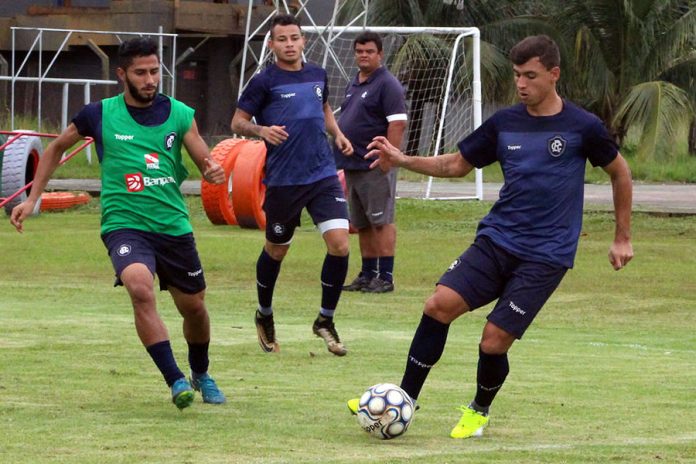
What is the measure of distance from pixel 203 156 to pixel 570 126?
1974mm

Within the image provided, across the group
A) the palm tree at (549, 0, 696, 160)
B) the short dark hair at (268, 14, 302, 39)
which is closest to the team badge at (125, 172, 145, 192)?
the short dark hair at (268, 14, 302, 39)

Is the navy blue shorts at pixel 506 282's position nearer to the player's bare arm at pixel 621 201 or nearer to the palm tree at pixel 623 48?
the player's bare arm at pixel 621 201

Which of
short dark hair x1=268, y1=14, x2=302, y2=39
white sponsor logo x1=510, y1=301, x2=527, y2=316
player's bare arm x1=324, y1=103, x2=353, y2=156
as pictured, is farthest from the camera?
player's bare arm x1=324, y1=103, x2=353, y2=156

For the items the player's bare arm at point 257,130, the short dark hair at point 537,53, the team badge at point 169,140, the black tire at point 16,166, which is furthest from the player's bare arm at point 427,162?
the black tire at point 16,166

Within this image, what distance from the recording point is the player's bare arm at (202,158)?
308 inches

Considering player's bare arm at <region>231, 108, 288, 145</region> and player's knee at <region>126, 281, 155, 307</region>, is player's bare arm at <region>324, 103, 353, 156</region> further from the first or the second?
player's knee at <region>126, 281, 155, 307</region>

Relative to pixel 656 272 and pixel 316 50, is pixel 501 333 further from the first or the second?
pixel 316 50

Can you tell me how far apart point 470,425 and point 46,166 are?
2709 mm

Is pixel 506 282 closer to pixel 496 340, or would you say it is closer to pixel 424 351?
pixel 496 340

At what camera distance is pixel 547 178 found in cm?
713

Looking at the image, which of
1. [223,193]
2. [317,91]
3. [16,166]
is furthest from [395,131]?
[16,166]

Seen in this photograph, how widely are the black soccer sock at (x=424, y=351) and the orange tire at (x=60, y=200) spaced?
670 inches

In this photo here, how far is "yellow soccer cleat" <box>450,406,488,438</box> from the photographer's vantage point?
710 centimetres

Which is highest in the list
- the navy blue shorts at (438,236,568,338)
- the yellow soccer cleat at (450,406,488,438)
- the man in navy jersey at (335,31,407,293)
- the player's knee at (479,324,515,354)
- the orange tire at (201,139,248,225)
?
the navy blue shorts at (438,236,568,338)
